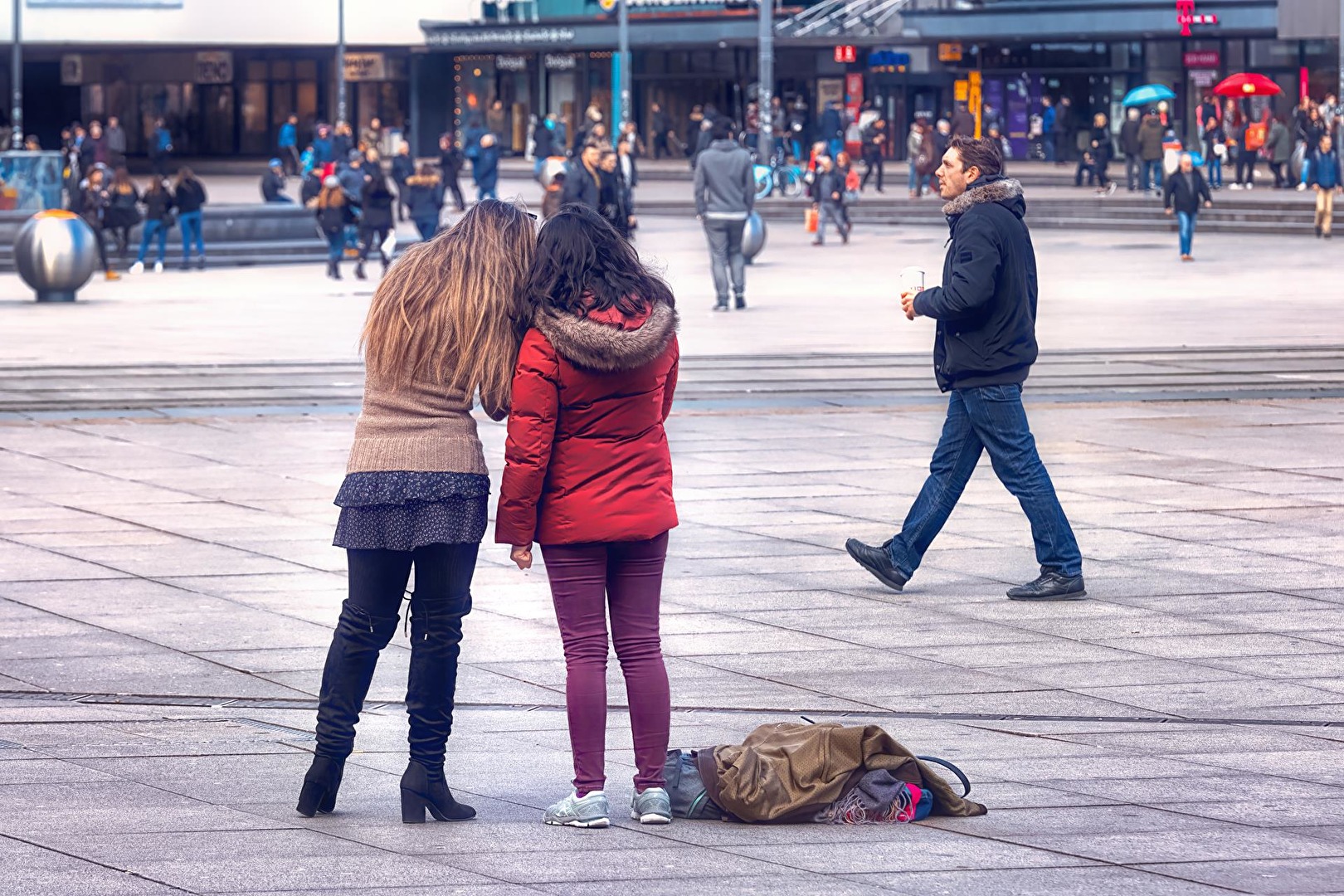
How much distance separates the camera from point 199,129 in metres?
62.8

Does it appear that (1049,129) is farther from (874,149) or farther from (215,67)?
(215,67)

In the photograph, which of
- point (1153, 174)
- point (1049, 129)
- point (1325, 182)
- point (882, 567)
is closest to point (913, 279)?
point (882, 567)

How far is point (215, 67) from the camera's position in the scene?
6222cm

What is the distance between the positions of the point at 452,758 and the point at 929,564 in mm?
3422

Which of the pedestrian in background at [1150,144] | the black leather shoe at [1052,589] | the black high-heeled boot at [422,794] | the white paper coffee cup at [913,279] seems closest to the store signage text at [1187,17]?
the pedestrian in background at [1150,144]

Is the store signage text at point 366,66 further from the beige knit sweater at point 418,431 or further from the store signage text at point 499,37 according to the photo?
the beige knit sweater at point 418,431

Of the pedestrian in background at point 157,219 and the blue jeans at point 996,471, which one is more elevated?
the pedestrian in background at point 157,219

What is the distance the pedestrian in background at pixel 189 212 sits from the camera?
89.4ft

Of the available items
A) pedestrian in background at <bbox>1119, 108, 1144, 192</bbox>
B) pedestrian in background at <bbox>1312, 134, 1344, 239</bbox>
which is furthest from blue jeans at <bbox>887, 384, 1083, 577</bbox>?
pedestrian in background at <bbox>1119, 108, 1144, 192</bbox>

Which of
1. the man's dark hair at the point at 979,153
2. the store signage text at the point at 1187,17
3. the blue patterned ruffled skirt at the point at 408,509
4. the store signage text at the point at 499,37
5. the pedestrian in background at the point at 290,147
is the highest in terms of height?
the store signage text at the point at 499,37

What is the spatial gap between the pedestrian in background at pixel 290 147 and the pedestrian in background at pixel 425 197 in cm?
2745

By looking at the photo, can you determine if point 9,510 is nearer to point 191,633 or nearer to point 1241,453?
point 191,633

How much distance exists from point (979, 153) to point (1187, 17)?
138ft

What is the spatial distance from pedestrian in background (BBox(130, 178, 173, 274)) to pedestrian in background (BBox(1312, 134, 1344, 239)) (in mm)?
16435
